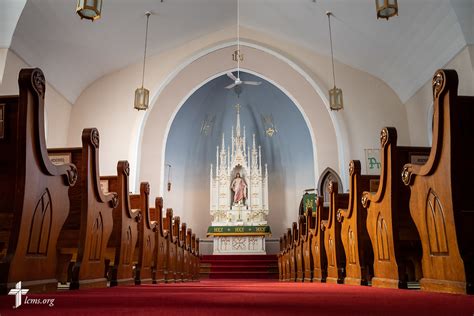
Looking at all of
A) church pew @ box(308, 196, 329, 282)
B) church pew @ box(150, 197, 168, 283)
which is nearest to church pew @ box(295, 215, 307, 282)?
church pew @ box(308, 196, 329, 282)

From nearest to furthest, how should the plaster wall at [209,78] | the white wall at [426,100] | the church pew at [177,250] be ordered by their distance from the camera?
1. the church pew at [177,250]
2. the white wall at [426,100]
3. the plaster wall at [209,78]

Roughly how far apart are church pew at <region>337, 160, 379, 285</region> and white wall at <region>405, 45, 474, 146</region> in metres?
4.95

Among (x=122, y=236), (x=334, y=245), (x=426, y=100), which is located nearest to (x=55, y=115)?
(x=122, y=236)

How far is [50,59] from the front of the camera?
8.07 metres

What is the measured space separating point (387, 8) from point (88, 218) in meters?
4.38

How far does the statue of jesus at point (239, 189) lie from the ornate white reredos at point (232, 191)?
0.19ft

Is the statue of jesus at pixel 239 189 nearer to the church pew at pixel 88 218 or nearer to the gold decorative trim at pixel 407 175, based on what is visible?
the church pew at pixel 88 218

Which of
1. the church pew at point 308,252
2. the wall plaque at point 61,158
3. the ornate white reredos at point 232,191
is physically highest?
the ornate white reredos at point 232,191

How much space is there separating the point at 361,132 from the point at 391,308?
883 cm

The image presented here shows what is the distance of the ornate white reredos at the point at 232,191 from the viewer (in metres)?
11.0

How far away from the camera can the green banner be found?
1015cm

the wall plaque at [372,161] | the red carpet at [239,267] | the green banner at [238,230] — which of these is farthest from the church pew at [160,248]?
the wall plaque at [372,161]

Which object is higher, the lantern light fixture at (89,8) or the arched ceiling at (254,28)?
the arched ceiling at (254,28)

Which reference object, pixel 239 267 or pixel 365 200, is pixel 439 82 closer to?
pixel 365 200
